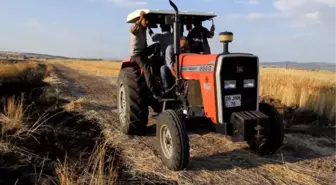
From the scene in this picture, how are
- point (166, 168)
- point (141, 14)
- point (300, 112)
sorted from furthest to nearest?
point (300, 112) → point (141, 14) → point (166, 168)

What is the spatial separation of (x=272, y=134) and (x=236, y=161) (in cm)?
67

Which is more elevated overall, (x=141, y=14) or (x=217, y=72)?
(x=141, y=14)

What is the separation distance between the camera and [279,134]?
5840 millimetres

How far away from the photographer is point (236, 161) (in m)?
5.75

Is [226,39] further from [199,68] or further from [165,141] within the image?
[165,141]

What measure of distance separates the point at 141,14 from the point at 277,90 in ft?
23.3

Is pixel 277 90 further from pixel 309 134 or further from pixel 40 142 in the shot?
pixel 40 142

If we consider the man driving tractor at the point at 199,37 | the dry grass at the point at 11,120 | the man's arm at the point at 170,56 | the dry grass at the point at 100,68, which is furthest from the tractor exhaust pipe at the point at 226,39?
the dry grass at the point at 100,68

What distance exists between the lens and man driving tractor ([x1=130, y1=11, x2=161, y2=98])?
264 inches

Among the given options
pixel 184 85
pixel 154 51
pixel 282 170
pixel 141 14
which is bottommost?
pixel 282 170

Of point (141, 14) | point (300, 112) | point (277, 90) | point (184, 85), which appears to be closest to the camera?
point (184, 85)

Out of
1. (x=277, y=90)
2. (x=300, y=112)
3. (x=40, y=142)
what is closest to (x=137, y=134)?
(x=40, y=142)

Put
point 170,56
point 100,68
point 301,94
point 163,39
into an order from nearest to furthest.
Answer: point 170,56 → point 163,39 → point 301,94 → point 100,68

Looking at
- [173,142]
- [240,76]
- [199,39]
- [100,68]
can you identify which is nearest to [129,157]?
[173,142]
